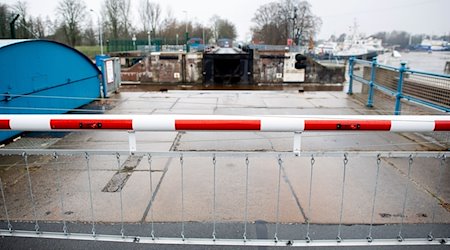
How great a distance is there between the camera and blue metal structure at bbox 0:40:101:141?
6715mm

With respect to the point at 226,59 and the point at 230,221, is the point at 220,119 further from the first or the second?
the point at 226,59

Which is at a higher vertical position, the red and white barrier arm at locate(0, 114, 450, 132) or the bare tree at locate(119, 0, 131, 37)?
the bare tree at locate(119, 0, 131, 37)

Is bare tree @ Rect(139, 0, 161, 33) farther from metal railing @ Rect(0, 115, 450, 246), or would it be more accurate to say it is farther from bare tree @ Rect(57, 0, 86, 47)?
metal railing @ Rect(0, 115, 450, 246)

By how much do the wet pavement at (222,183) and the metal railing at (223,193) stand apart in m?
0.02

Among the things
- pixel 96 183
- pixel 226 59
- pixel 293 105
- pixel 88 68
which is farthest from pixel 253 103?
pixel 226 59

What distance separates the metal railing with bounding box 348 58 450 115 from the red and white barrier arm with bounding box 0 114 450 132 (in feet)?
14.6

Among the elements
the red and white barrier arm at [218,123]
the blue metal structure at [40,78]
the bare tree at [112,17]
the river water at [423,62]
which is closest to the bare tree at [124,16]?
the bare tree at [112,17]

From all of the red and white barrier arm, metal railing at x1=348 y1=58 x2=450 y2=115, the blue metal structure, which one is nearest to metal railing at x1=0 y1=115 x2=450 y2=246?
the red and white barrier arm

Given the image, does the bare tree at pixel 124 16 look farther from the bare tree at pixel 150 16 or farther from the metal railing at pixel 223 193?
the metal railing at pixel 223 193

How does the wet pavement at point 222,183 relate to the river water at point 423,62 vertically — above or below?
below

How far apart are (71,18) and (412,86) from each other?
62.3m

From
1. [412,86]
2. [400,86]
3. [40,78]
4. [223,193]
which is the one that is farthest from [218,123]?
[412,86]

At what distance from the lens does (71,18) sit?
192ft

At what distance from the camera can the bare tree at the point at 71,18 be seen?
56.7 meters
